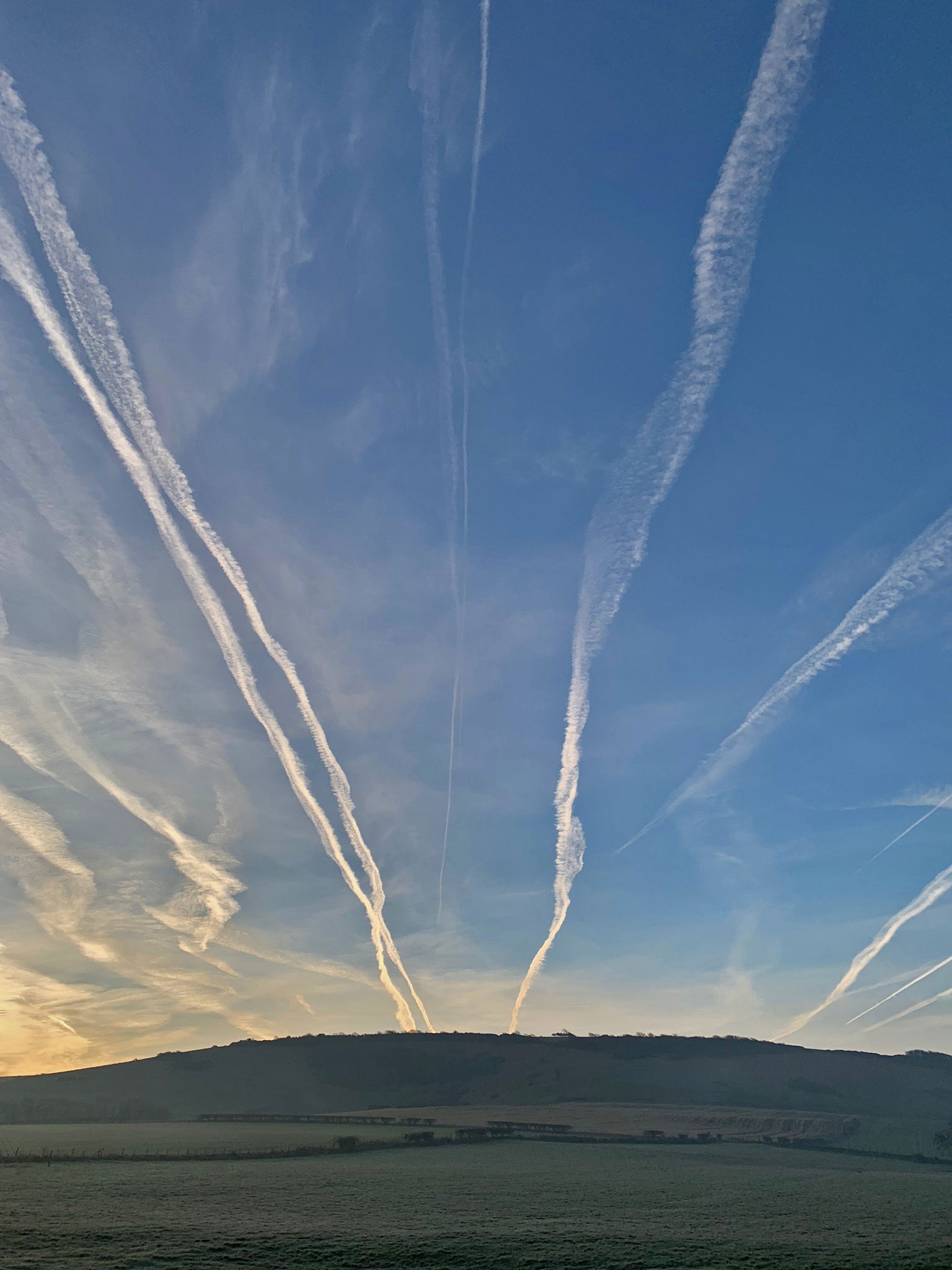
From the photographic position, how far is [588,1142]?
598 feet

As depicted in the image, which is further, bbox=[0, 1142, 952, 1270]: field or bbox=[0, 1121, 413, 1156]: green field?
bbox=[0, 1121, 413, 1156]: green field

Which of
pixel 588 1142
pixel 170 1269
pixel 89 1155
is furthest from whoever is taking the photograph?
pixel 588 1142

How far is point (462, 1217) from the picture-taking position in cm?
7438

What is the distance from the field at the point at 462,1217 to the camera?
57688 millimetres

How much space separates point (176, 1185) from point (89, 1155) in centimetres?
4123

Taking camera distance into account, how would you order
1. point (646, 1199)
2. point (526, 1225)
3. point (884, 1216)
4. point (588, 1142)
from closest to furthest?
point (526, 1225) → point (884, 1216) → point (646, 1199) → point (588, 1142)

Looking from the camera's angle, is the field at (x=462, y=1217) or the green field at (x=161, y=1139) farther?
the green field at (x=161, y=1139)

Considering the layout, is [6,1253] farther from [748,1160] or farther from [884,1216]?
[748,1160]

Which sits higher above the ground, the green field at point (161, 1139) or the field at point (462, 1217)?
the green field at point (161, 1139)

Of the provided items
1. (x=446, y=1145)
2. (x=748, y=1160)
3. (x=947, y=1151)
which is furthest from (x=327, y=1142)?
(x=947, y=1151)

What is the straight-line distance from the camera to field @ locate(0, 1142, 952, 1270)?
5769 centimetres

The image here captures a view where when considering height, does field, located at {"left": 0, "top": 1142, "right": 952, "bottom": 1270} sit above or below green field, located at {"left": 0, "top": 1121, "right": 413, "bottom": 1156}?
below

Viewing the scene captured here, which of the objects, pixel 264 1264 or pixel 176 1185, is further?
pixel 176 1185

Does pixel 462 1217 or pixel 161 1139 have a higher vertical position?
pixel 161 1139
